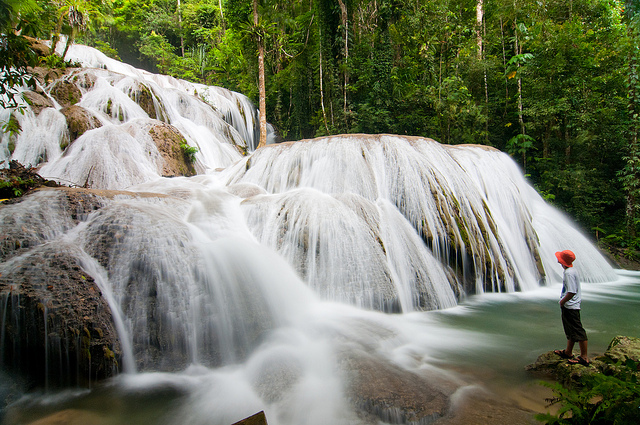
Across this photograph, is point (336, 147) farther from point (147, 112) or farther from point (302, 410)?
point (147, 112)

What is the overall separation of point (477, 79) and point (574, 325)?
49.5 ft

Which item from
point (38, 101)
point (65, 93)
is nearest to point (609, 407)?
point (38, 101)

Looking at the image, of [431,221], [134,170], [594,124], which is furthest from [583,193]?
[134,170]

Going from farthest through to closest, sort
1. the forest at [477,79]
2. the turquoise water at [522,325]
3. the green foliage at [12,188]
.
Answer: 1. the forest at [477,79]
2. the green foliage at [12,188]
3. the turquoise water at [522,325]

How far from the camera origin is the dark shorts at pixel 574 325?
3362 millimetres

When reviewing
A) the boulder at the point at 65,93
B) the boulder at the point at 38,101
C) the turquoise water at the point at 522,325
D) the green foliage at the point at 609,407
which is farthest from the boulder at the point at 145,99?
the green foliage at the point at 609,407

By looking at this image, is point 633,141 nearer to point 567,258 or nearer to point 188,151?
point 567,258

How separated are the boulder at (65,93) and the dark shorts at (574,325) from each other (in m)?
13.7

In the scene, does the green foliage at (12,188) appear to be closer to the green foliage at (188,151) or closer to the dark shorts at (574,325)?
the green foliage at (188,151)

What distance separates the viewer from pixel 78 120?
378 inches

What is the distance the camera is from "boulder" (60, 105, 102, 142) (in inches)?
372

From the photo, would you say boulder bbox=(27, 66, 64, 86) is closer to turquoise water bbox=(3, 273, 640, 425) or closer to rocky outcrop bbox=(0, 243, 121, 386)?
rocky outcrop bbox=(0, 243, 121, 386)

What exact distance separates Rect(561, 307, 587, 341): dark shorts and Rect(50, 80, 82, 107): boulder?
13.7 m

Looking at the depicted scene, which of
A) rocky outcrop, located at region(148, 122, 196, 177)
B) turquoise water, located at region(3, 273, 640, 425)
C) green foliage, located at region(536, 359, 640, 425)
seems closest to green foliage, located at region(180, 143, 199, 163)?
rocky outcrop, located at region(148, 122, 196, 177)
